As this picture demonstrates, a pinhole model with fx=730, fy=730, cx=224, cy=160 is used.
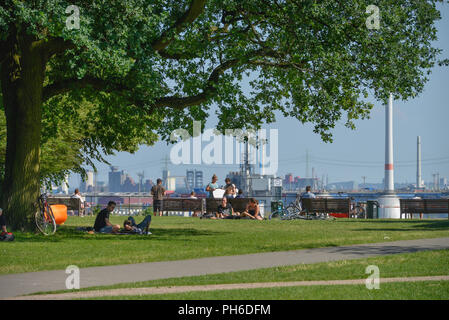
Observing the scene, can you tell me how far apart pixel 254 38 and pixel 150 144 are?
22.3m

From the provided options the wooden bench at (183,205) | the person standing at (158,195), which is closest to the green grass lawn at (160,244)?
the wooden bench at (183,205)

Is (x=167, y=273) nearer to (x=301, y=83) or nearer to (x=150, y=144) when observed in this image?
(x=301, y=83)

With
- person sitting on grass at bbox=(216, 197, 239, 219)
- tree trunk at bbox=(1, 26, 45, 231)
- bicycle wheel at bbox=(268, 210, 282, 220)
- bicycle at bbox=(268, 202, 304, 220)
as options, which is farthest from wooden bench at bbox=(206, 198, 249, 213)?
tree trunk at bbox=(1, 26, 45, 231)

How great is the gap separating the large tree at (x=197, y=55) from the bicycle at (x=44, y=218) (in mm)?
281

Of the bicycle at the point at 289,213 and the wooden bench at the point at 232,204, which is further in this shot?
the wooden bench at the point at 232,204

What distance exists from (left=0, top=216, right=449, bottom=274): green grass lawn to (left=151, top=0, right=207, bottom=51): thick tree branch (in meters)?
5.25

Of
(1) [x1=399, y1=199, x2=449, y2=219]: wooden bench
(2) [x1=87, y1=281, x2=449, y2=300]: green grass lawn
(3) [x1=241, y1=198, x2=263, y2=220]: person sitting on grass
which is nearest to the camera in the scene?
(2) [x1=87, y1=281, x2=449, y2=300]: green grass lawn

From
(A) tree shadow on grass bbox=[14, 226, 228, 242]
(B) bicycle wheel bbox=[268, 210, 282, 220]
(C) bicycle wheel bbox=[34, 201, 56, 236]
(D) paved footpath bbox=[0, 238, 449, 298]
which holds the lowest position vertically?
(D) paved footpath bbox=[0, 238, 449, 298]

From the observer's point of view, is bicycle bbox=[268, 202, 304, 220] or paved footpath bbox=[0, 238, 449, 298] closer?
paved footpath bbox=[0, 238, 449, 298]

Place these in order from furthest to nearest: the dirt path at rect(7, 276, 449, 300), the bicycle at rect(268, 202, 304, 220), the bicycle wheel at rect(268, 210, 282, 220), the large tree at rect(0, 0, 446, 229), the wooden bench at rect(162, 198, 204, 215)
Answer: the wooden bench at rect(162, 198, 204, 215) < the bicycle wheel at rect(268, 210, 282, 220) < the bicycle at rect(268, 202, 304, 220) < the large tree at rect(0, 0, 446, 229) < the dirt path at rect(7, 276, 449, 300)

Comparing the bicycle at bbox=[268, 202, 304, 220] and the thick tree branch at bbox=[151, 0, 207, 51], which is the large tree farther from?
the bicycle at bbox=[268, 202, 304, 220]

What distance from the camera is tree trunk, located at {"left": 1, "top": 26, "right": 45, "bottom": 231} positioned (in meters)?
19.8

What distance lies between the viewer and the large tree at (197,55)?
17.8 metres

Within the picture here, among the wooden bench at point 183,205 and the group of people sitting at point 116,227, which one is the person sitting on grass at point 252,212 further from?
the group of people sitting at point 116,227
